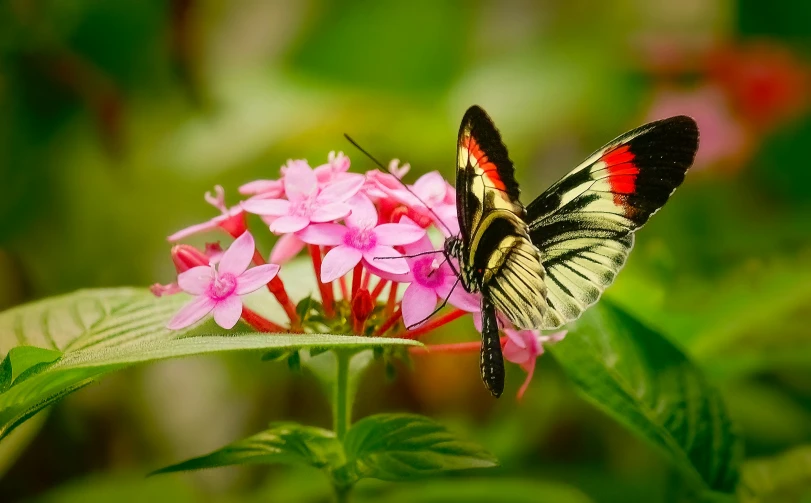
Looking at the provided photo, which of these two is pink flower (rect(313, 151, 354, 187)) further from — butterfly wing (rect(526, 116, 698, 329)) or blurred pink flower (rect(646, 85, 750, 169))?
blurred pink flower (rect(646, 85, 750, 169))

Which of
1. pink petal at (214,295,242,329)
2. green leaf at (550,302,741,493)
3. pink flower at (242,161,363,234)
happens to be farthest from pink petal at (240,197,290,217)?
green leaf at (550,302,741,493)

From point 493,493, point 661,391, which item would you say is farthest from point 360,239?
point 493,493

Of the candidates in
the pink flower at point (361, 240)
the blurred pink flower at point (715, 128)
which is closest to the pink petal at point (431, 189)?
the pink flower at point (361, 240)

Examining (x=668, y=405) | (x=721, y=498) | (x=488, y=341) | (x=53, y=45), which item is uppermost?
(x=53, y=45)

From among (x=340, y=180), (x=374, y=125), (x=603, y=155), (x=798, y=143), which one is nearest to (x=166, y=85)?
(x=374, y=125)

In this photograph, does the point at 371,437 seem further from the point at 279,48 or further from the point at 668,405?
the point at 279,48

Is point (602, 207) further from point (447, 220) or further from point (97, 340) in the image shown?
point (97, 340)
